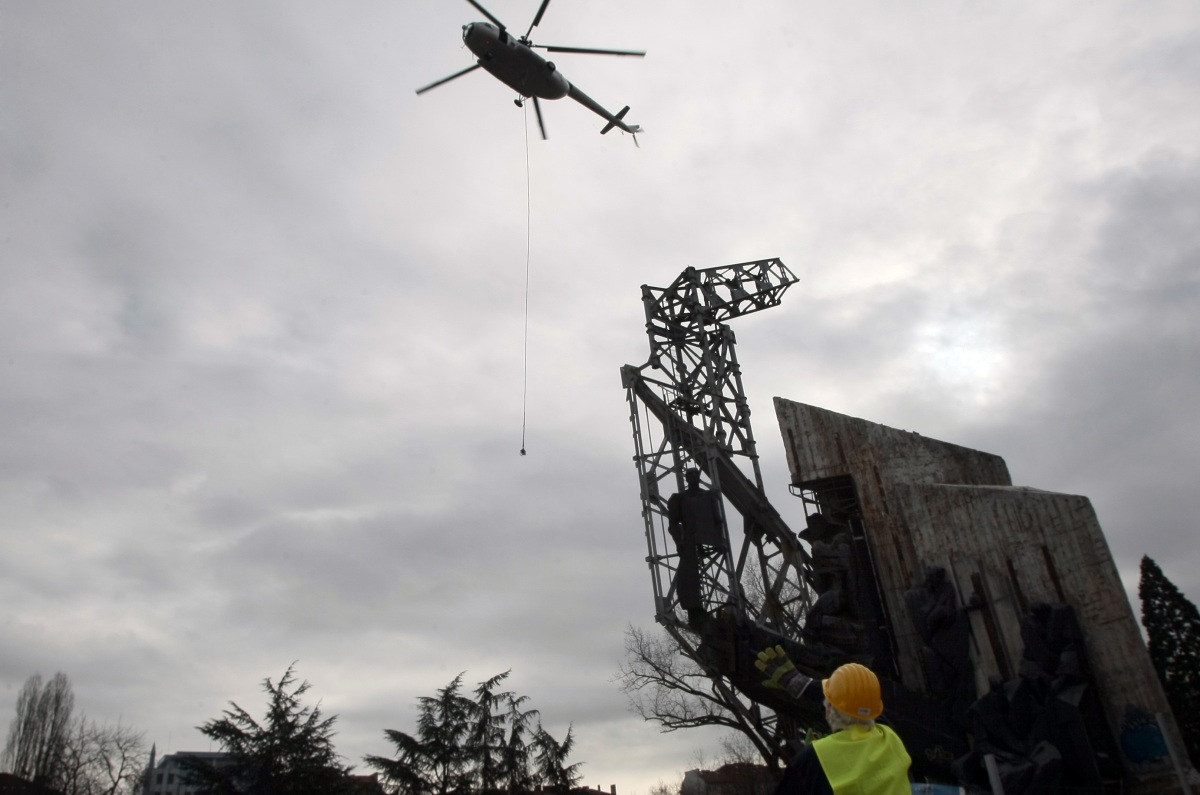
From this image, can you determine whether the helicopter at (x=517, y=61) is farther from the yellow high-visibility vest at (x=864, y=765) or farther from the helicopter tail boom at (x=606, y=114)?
the yellow high-visibility vest at (x=864, y=765)

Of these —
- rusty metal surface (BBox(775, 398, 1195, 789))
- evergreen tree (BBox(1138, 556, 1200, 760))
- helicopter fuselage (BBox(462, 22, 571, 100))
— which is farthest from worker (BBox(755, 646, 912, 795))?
evergreen tree (BBox(1138, 556, 1200, 760))

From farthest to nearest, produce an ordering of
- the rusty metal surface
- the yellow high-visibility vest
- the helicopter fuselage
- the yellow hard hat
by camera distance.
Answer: the helicopter fuselage, the rusty metal surface, the yellow hard hat, the yellow high-visibility vest

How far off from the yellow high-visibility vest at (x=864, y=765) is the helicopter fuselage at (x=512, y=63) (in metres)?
13.9

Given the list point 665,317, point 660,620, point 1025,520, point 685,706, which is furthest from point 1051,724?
point 685,706

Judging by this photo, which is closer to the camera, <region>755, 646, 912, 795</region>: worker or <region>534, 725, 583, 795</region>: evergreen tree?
<region>755, 646, 912, 795</region>: worker

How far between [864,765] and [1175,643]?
55.7ft

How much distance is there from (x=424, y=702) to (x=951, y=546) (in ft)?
58.6

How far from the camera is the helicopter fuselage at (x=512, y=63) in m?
14.5

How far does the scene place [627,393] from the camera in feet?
63.5

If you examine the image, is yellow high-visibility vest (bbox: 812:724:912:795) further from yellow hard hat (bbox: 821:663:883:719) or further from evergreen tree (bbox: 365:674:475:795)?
evergreen tree (bbox: 365:674:475:795)

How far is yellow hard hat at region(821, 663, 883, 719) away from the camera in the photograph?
3.26 metres

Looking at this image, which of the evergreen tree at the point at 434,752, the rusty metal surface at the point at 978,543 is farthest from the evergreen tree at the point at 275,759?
the rusty metal surface at the point at 978,543

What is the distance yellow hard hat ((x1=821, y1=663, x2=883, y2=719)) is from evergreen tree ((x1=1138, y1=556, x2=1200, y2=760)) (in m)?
15.7

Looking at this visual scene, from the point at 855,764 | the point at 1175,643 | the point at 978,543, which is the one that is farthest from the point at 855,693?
the point at 1175,643
